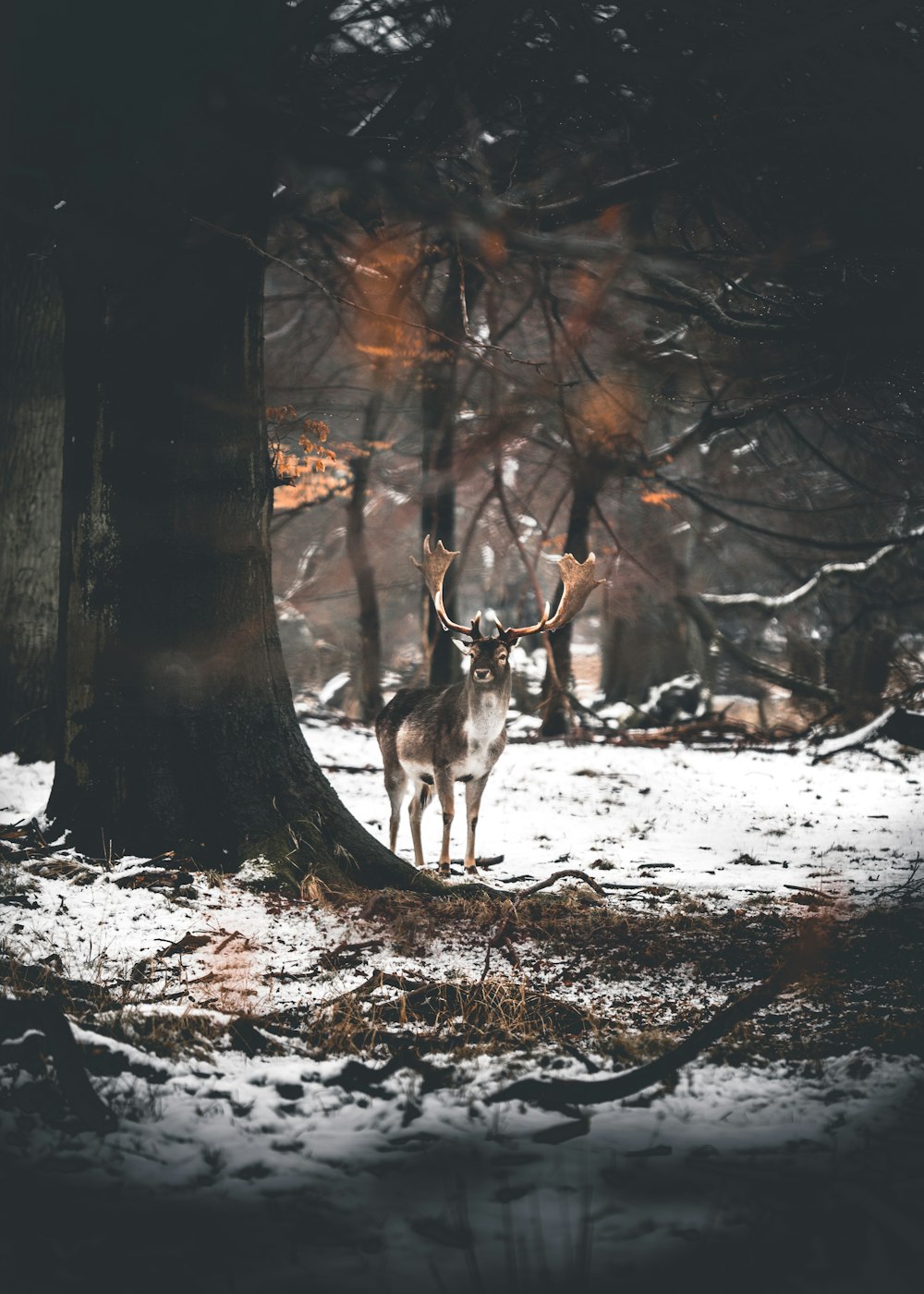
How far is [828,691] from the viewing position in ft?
56.9

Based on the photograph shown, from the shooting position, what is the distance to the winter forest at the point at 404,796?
3229 mm

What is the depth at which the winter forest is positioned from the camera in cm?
323

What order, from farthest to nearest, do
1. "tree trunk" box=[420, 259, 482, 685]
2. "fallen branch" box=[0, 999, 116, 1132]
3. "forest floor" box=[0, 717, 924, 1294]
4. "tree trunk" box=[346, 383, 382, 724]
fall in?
"tree trunk" box=[346, 383, 382, 724]
"tree trunk" box=[420, 259, 482, 685]
"fallen branch" box=[0, 999, 116, 1132]
"forest floor" box=[0, 717, 924, 1294]

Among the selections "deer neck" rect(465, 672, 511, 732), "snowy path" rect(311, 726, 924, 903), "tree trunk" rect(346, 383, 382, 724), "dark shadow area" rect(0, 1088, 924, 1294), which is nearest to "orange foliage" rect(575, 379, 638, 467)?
"snowy path" rect(311, 726, 924, 903)

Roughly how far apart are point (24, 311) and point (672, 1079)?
8.40 metres

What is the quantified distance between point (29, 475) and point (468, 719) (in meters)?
4.54

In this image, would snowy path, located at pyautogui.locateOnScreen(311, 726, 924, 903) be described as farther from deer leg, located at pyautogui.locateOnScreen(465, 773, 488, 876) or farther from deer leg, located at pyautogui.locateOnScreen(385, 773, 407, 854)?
deer leg, located at pyautogui.locateOnScreen(385, 773, 407, 854)

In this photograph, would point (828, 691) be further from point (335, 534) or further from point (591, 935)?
point (335, 534)

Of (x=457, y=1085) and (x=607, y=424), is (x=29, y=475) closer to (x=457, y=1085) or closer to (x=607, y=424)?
(x=457, y=1085)

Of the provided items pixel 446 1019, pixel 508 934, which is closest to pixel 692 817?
pixel 508 934

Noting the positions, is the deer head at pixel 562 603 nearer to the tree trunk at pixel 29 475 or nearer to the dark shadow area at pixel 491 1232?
the tree trunk at pixel 29 475

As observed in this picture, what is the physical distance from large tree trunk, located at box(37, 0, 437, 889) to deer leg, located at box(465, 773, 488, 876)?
1.23 meters

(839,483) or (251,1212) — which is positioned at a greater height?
(839,483)

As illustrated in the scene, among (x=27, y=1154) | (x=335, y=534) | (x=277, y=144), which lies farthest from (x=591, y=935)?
(x=335, y=534)
